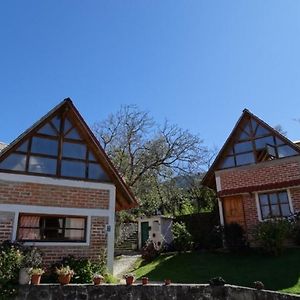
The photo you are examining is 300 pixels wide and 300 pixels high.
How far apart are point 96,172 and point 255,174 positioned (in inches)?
330

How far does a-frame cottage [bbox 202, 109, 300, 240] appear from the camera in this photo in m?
16.6

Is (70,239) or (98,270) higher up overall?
(70,239)

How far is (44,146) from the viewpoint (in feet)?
41.8

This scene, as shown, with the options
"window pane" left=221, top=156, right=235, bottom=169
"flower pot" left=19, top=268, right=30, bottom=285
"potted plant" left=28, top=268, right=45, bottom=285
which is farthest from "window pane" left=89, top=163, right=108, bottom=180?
"window pane" left=221, top=156, right=235, bottom=169

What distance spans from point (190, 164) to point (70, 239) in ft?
49.2

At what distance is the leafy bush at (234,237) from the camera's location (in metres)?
16.3

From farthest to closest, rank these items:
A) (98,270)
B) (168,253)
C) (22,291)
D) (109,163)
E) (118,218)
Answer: (118,218) → (168,253) → (109,163) → (98,270) → (22,291)

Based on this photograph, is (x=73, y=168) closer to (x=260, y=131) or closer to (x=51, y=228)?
(x=51, y=228)

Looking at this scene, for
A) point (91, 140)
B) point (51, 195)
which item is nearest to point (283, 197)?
point (91, 140)

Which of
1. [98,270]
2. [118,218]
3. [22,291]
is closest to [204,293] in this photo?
[98,270]

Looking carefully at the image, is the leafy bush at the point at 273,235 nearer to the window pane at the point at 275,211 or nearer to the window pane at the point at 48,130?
the window pane at the point at 275,211

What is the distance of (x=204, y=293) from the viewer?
373 inches

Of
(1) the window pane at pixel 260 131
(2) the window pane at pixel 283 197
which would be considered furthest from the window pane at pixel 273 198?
(1) the window pane at pixel 260 131

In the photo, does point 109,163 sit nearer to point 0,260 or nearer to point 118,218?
point 0,260
